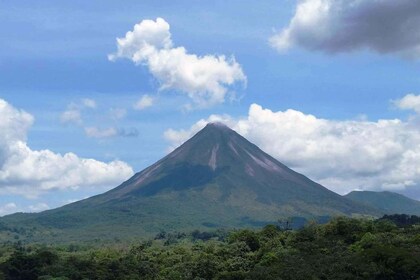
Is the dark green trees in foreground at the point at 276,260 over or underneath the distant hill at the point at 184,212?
underneath

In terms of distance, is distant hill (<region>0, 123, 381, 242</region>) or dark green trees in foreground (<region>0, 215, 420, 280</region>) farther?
distant hill (<region>0, 123, 381, 242</region>)

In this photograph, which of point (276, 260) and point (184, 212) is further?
point (184, 212)

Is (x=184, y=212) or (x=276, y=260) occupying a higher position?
(x=184, y=212)

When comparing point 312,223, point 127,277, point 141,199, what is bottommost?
point 127,277

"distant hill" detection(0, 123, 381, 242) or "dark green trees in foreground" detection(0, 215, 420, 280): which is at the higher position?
"distant hill" detection(0, 123, 381, 242)

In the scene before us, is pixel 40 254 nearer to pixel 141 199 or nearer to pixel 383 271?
pixel 383 271

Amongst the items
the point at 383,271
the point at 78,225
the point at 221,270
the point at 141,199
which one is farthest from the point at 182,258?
the point at 141,199

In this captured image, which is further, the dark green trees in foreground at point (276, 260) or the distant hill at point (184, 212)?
the distant hill at point (184, 212)

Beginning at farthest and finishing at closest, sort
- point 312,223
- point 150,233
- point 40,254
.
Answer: point 150,233 → point 312,223 → point 40,254
